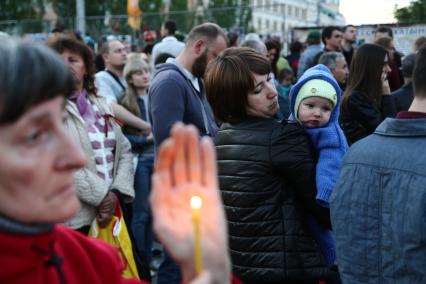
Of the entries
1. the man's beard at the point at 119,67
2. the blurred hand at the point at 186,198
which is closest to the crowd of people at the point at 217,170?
the blurred hand at the point at 186,198

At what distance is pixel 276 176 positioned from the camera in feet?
8.96

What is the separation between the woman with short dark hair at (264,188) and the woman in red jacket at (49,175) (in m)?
1.47

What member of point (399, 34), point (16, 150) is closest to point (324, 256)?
point (16, 150)

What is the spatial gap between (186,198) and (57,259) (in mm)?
419

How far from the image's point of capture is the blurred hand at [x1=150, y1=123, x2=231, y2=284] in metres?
1.22

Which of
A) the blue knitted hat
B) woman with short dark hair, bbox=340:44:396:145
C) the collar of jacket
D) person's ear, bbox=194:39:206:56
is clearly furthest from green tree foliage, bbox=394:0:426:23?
the collar of jacket

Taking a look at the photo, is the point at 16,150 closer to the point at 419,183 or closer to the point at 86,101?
the point at 419,183

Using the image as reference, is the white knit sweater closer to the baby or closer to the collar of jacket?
the baby

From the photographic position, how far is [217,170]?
9.36ft

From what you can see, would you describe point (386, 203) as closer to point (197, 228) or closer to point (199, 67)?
point (197, 228)

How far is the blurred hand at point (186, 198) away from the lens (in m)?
1.22

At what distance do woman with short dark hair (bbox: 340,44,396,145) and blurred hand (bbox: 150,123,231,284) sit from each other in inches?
139

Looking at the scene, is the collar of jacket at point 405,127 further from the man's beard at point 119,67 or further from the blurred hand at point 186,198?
the man's beard at point 119,67

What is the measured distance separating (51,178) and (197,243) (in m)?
0.34
